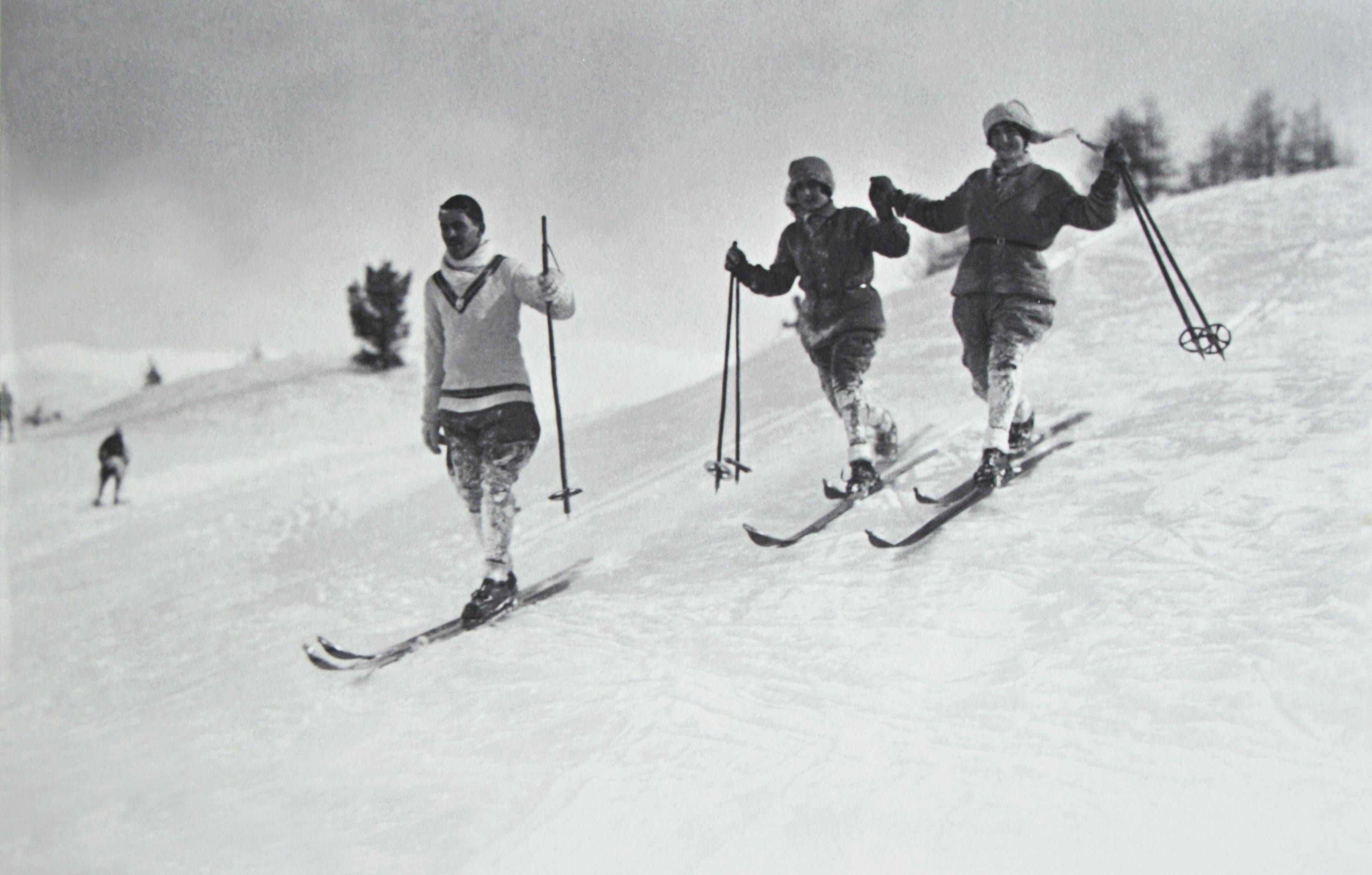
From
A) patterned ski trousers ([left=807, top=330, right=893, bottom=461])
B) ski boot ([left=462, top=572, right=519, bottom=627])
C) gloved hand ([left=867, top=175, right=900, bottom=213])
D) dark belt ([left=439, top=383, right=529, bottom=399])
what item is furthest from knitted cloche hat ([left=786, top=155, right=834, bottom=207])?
ski boot ([left=462, top=572, right=519, bottom=627])

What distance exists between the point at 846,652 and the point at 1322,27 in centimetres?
211

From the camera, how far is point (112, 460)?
516 centimetres

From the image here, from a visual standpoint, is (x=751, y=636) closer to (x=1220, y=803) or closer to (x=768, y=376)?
(x=1220, y=803)

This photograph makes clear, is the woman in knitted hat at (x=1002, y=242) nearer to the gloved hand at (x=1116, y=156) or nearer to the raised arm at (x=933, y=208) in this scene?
the raised arm at (x=933, y=208)

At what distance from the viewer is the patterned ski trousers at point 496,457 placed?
316 cm

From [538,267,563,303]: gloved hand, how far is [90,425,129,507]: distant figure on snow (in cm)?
266

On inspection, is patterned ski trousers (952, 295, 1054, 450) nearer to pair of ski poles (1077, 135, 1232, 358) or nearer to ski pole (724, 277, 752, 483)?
pair of ski poles (1077, 135, 1232, 358)

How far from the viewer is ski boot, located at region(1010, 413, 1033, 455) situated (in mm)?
3186

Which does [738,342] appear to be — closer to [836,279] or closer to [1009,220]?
[836,279]

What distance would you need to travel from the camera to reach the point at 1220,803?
5.50 ft

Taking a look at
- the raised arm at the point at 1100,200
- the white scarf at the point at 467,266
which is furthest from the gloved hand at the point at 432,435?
the raised arm at the point at 1100,200

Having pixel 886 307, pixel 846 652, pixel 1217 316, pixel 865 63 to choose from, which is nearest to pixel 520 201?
pixel 865 63

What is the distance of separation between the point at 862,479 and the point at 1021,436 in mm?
526

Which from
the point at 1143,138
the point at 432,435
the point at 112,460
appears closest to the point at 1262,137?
the point at 1143,138
